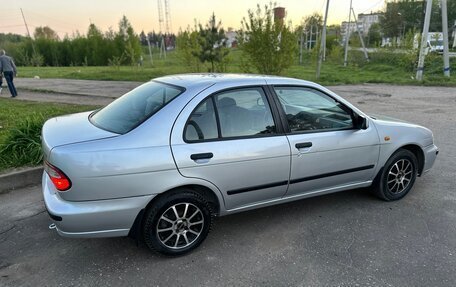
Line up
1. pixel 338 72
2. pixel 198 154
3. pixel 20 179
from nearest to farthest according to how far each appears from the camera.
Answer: pixel 198 154
pixel 20 179
pixel 338 72

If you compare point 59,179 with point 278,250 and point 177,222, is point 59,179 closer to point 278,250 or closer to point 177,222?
point 177,222

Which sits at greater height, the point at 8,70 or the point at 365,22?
the point at 365,22

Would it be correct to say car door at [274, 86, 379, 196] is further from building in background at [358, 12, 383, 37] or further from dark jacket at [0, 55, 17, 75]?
building in background at [358, 12, 383, 37]

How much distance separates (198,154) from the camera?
2883 millimetres

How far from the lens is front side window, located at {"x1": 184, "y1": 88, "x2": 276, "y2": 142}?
2.98 meters

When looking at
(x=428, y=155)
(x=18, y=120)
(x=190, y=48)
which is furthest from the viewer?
(x=190, y=48)

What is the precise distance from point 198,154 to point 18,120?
20.0 feet

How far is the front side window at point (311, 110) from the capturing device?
11.3 ft

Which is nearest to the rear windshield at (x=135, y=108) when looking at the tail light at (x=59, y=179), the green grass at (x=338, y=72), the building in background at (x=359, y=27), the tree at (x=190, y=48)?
the tail light at (x=59, y=179)

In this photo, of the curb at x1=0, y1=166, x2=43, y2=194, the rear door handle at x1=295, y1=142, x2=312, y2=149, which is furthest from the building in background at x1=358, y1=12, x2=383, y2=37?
the curb at x1=0, y1=166, x2=43, y2=194

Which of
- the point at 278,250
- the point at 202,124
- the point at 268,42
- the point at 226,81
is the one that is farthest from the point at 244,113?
the point at 268,42

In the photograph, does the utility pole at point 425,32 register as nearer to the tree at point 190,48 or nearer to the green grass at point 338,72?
the green grass at point 338,72

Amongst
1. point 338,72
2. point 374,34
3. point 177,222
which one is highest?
point 374,34

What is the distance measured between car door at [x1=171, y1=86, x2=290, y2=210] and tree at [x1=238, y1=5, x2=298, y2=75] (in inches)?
446
